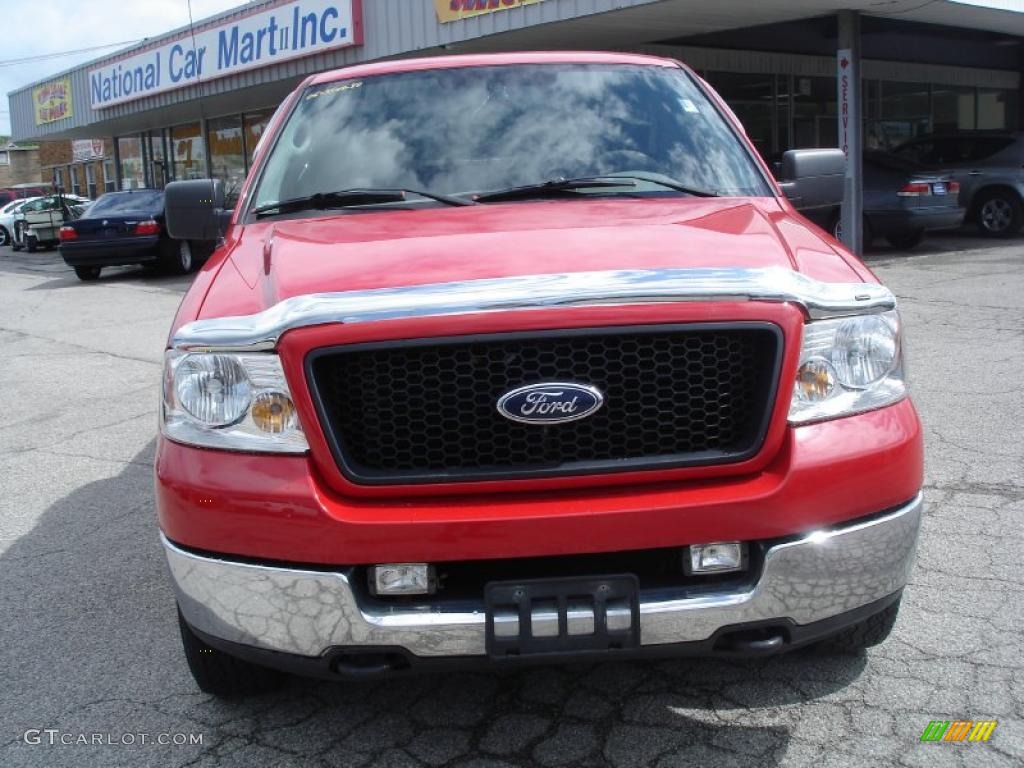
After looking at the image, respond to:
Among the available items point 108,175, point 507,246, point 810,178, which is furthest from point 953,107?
point 108,175

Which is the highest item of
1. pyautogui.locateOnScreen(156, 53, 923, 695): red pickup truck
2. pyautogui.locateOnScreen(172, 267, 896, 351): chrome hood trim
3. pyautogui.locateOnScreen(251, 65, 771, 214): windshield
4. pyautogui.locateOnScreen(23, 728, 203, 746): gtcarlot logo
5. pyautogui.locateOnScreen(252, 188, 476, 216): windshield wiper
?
pyautogui.locateOnScreen(251, 65, 771, 214): windshield

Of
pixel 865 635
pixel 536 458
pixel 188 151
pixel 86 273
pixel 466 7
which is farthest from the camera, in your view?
pixel 188 151

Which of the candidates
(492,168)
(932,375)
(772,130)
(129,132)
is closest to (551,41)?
(772,130)

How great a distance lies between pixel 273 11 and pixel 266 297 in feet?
58.7

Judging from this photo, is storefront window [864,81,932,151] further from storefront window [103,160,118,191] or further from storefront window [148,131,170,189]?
storefront window [103,160,118,191]

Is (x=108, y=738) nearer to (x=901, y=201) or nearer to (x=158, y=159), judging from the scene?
(x=901, y=201)

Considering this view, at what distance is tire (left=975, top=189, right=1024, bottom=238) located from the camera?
667 inches

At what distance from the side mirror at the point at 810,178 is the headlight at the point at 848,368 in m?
1.52

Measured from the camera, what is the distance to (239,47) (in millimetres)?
20109

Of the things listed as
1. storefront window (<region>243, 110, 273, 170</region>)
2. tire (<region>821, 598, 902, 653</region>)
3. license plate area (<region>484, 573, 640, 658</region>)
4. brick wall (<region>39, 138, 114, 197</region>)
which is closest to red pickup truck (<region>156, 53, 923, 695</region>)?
license plate area (<region>484, 573, 640, 658</region>)

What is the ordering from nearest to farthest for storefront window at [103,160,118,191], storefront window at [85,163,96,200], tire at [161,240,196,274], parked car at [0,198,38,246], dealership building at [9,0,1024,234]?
1. dealership building at [9,0,1024,234]
2. tire at [161,240,196,274]
3. parked car at [0,198,38,246]
4. storefront window at [103,160,118,191]
5. storefront window at [85,163,96,200]

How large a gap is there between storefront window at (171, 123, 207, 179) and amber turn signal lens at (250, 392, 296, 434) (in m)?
27.0

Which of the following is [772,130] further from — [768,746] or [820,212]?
[768,746]

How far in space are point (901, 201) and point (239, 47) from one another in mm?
12306
